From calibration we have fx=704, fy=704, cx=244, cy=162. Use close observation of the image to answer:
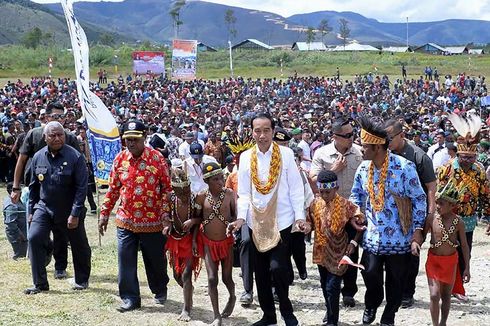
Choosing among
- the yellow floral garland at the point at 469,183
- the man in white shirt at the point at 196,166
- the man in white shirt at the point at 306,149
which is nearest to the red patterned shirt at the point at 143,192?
the man in white shirt at the point at 196,166

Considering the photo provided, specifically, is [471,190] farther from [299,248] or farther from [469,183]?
[299,248]

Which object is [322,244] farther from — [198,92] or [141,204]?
[198,92]

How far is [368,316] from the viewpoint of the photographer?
6.01 metres

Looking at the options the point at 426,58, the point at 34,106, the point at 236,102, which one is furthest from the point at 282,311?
the point at 426,58

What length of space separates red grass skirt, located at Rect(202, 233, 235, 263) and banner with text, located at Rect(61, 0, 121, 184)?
11.8 feet

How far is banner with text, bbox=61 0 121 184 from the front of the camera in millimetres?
8945

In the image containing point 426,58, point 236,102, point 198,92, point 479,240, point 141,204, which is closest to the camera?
point 141,204

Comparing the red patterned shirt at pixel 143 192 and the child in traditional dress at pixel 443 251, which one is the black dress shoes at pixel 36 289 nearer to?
the red patterned shirt at pixel 143 192

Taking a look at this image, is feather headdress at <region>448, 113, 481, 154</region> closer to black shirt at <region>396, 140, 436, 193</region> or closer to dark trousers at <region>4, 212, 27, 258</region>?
black shirt at <region>396, 140, 436, 193</region>

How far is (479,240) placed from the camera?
11.1 metres

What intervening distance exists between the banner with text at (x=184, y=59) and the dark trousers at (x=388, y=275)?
111ft

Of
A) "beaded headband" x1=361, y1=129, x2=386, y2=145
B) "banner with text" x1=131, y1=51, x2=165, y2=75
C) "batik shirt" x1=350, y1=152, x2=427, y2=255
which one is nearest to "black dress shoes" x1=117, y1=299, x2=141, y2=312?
"batik shirt" x1=350, y1=152, x2=427, y2=255

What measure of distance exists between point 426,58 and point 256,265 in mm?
70432

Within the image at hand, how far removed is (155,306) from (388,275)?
7.48 feet
